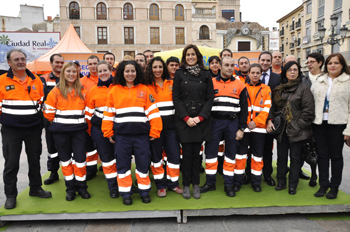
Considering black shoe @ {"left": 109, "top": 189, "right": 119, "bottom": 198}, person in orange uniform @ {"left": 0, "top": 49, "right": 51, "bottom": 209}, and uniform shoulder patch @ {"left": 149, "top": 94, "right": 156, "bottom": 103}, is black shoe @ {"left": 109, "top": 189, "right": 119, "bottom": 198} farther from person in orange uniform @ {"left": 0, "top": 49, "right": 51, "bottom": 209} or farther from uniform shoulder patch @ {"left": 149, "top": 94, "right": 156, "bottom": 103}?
uniform shoulder patch @ {"left": 149, "top": 94, "right": 156, "bottom": 103}

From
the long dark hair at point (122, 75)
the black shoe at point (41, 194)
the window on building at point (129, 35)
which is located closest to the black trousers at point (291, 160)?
the long dark hair at point (122, 75)

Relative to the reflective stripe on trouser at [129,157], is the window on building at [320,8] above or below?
above

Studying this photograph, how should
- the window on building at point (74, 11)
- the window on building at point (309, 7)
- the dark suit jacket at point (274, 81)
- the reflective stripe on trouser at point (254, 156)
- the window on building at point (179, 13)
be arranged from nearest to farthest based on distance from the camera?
the reflective stripe on trouser at point (254, 156)
the dark suit jacket at point (274, 81)
the window on building at point (74, 11)
the window on building at point (179, 13)
the window on building at point (309, 7)

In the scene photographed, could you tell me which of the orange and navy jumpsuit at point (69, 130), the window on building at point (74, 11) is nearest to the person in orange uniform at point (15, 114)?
the orange and navy jumpsuit at point (69, 130)

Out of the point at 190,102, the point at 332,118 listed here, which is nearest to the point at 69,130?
the point at 190,102

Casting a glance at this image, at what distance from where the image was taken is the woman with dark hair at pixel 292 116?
151 inches

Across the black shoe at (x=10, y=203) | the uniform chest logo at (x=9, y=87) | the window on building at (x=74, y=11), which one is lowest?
the black shoe at (x=10, y=203)

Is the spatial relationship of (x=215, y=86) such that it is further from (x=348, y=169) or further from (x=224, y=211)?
(x=348, y=169)

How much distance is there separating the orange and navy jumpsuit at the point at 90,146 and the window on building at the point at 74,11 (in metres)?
29.9

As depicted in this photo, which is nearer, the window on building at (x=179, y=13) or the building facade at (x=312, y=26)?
the building facade at (x=312, y=26)

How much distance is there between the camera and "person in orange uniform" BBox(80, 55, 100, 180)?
14.6 ft

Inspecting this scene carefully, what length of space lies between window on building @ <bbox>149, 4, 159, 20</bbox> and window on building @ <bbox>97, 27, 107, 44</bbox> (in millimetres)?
5827

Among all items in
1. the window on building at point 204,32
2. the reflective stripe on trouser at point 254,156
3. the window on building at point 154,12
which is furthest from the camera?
the window on building at point 204,32

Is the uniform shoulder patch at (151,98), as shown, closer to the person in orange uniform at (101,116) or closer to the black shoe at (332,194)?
the person in orange uniform at (101,116)
